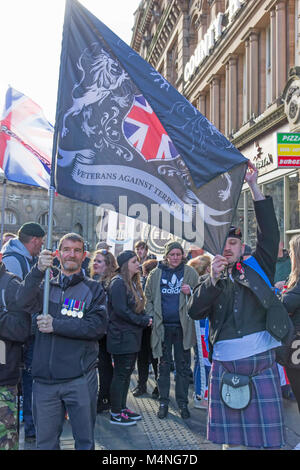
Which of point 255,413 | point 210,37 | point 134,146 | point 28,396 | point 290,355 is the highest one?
point 210,37

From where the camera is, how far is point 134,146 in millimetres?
3664

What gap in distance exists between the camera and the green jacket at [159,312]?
19.0ft

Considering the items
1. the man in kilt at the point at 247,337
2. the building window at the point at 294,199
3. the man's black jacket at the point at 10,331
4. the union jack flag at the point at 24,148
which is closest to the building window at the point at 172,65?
the building window at the point at 294,199

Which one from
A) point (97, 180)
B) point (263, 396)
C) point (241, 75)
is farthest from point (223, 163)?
point (241, 75)

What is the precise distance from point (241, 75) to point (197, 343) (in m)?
14.4

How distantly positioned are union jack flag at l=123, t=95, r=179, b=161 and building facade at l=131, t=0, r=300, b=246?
8.61 meters

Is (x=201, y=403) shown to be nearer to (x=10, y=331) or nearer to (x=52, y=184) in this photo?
(x=10, y=331)

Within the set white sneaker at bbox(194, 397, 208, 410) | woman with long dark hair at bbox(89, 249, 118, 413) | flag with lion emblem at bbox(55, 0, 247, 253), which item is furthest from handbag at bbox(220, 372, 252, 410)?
woman with long dark hair at bbox(89, 249, 118, 413)

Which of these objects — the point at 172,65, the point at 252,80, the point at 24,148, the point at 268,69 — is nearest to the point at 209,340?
the point at 24,148

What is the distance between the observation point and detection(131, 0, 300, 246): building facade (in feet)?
43.9

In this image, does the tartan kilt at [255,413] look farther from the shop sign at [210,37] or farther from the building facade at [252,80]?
the shop sign at [210,37]

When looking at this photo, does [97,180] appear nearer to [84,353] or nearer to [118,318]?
[84,353]

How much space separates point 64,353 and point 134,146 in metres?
1.67

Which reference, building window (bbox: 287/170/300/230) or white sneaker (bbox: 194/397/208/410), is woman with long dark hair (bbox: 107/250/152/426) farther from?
building window (bbox: 287/170/300/230)
